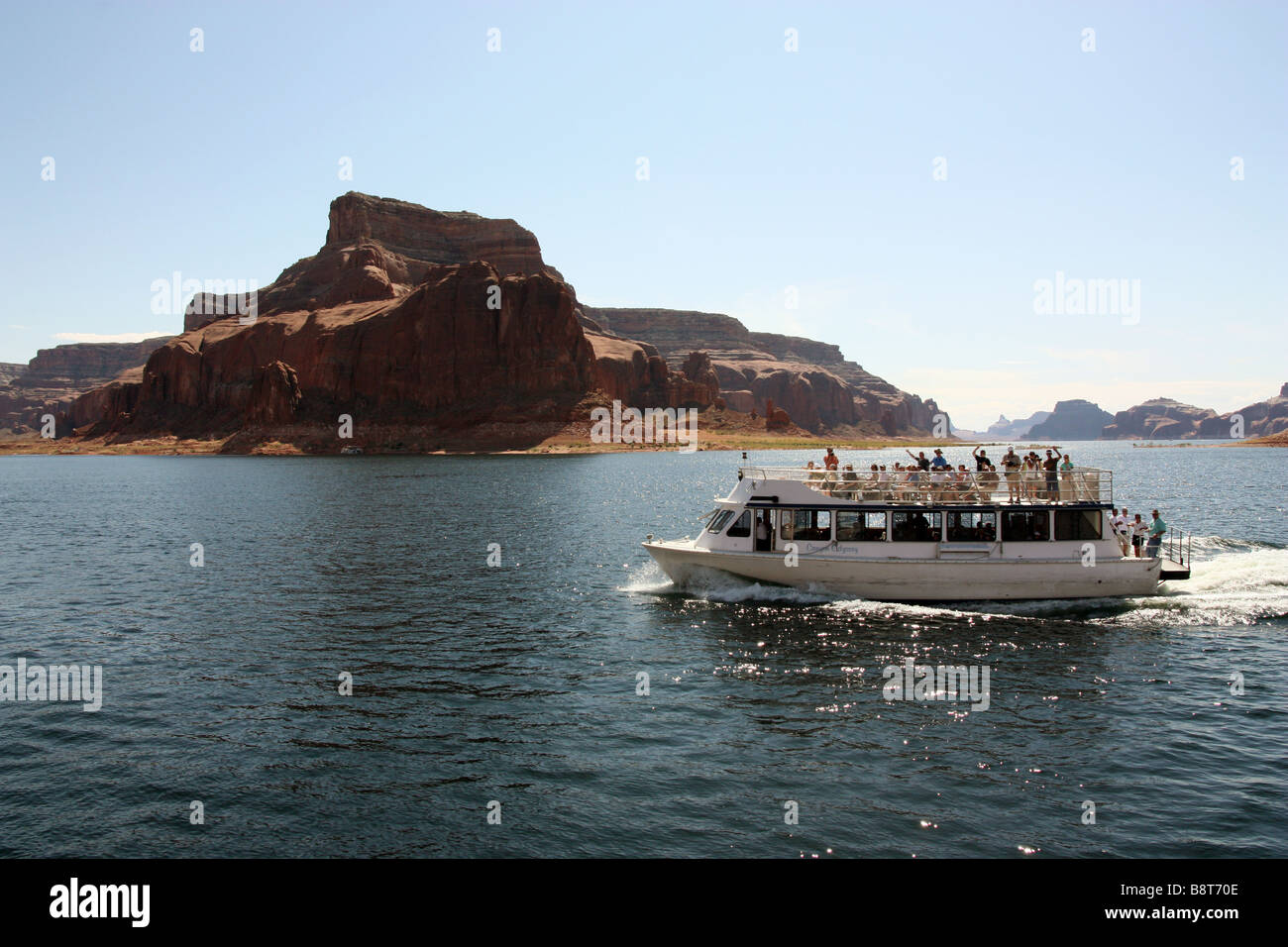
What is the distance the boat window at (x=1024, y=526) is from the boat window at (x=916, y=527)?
2497 mm

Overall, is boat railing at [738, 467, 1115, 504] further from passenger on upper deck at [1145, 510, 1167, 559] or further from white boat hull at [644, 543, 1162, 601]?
white boat hull at [644, 543, 1162, 601]

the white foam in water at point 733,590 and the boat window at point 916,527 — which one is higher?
the boat window at point 916,527

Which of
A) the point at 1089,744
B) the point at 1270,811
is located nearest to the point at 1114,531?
the point at 1089,744

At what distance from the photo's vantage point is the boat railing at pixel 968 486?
31.5 m

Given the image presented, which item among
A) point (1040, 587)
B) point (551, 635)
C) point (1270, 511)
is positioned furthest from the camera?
point (1270, 511)

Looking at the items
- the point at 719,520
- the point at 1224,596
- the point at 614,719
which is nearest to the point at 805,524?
Answer: the point at 719,520

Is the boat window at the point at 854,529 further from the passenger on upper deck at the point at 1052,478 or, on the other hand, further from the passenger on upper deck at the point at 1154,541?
the passenger on upper deck at the point at 1154,541

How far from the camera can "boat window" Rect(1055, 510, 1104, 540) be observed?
31.3 metres

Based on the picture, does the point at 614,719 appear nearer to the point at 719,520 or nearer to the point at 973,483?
the point at 719,520

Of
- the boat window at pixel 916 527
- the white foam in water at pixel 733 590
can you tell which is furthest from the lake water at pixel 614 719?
the boat window at pixel 916 527

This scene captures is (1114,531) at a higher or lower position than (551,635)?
higher
